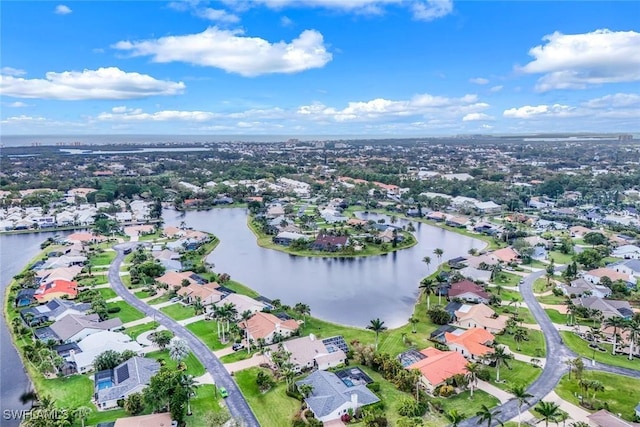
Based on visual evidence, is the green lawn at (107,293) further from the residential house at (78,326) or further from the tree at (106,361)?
the tree at (106,361)

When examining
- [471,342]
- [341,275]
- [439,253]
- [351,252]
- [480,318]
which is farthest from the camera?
[351,252]

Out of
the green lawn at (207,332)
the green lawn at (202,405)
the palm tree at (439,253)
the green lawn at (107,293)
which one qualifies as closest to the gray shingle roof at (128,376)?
A: the green lawn at (202,405)

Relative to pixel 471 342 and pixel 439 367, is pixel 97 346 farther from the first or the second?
pixel 471 342

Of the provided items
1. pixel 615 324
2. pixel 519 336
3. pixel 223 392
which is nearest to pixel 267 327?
pixel 223 392

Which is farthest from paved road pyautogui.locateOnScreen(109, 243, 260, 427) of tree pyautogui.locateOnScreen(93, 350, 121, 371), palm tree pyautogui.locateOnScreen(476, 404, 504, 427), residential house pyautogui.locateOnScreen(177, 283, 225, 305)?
palm tree pyautogui.locateOnScreen(476, 404, 504, 427)

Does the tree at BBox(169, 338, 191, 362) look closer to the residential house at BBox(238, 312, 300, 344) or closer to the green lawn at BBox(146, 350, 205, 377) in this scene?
the green lawn at BBox(146, 350, 205, 377)

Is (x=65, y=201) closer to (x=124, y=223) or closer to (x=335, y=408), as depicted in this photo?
(x=124, y=223)
